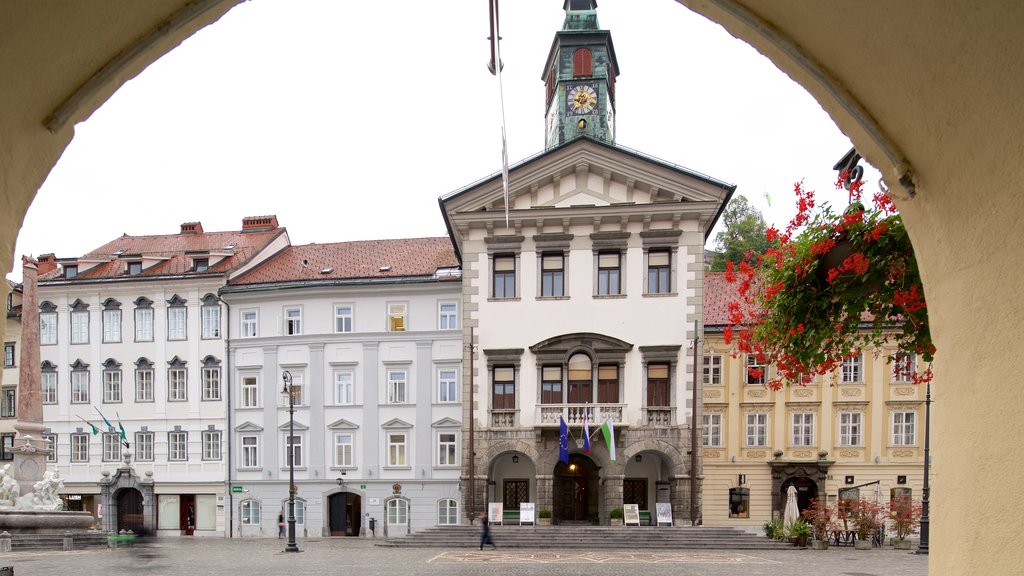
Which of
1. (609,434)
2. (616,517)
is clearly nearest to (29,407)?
(609,434)

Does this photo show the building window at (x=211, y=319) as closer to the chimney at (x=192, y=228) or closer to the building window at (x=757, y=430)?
the chimney at (x=192, y=228)

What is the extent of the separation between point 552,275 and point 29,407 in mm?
19437

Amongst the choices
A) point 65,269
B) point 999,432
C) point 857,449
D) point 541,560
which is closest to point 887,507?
point 857,449

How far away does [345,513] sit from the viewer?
34375mm

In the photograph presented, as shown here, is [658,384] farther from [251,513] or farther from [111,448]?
[111,448]

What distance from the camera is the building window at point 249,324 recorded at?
35719 mm

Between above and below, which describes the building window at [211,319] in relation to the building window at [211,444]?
above

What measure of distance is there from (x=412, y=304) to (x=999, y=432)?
1272 inches

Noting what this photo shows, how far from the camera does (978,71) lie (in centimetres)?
262

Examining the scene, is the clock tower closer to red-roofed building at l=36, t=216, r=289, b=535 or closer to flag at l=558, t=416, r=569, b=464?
flag at l=558, t=416, r=569, b=464

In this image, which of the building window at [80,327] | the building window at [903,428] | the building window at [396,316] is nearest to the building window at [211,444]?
the building window at [80,327]

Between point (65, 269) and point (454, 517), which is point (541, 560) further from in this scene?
point (65, 269)

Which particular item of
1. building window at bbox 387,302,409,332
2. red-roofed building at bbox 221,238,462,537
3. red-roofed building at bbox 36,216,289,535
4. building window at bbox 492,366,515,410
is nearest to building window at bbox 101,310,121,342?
red-roofed building at bbox 36,216,289,535

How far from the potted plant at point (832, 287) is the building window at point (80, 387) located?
38187 mm
